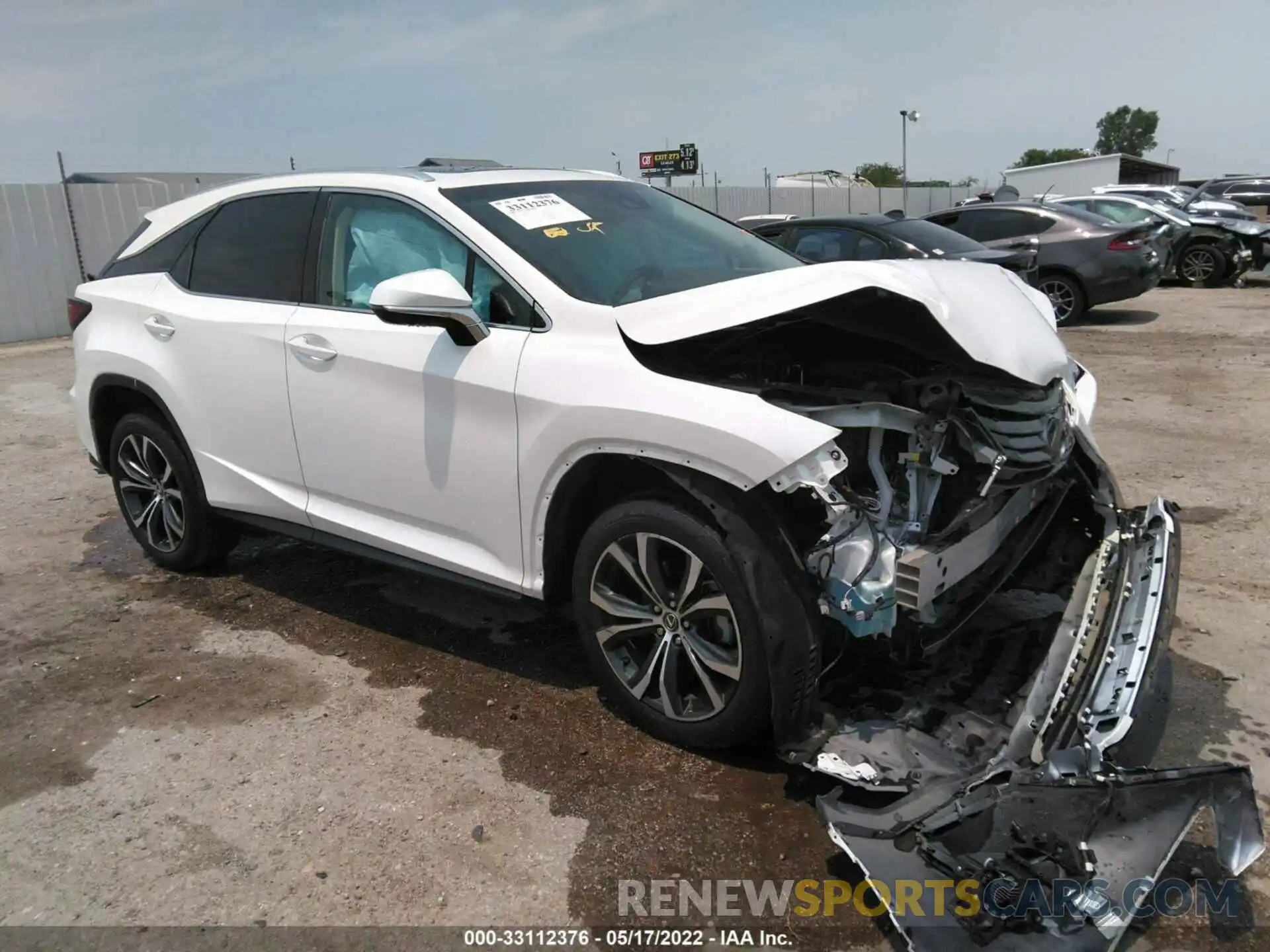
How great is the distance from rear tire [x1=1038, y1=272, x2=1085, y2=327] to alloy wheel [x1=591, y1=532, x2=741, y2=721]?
33.0 ft

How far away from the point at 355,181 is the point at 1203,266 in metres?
16.0

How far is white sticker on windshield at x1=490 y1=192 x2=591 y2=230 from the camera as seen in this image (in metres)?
3.48

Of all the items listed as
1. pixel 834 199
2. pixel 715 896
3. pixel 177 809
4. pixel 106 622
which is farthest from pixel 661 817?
pixel 834 199

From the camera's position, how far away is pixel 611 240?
3.55 meters

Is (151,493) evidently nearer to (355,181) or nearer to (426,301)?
(355,181)

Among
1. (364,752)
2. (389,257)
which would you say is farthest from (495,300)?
(364,752)

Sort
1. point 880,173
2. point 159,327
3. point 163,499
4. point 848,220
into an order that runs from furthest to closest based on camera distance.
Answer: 1. point 880,173
2. point 848,220
3. point 163,499
4. point 159,327

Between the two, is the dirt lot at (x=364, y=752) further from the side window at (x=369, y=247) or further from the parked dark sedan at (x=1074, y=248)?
the parked dark sedan at (x=1074, y=248)

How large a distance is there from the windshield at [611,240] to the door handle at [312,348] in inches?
29.4

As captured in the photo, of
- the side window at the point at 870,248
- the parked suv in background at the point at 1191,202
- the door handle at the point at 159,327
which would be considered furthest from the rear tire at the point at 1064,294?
the door handle at the point at 159,327

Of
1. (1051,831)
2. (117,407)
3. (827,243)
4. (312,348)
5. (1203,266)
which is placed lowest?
(1051,831)

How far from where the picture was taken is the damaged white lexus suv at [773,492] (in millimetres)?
2371

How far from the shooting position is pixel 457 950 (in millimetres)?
2398

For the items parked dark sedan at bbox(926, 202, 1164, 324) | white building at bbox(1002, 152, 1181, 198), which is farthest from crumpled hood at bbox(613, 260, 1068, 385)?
white building at bbox(1002, 152, 1181, 198)
